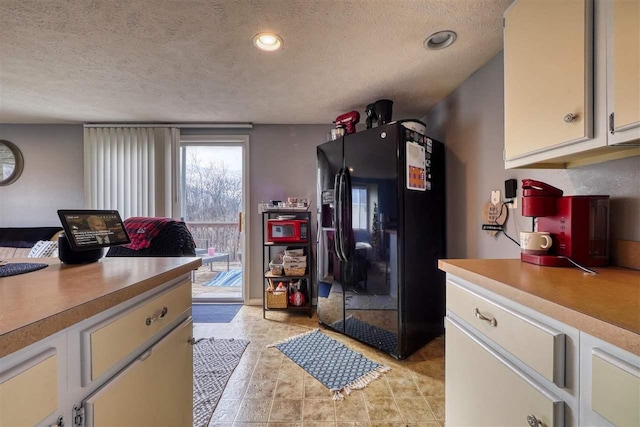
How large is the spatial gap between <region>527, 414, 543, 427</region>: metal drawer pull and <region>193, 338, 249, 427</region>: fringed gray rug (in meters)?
1.50

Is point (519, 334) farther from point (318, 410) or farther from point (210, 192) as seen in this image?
point (210, 192)

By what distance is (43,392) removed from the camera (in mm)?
513

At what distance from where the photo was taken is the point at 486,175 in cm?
183

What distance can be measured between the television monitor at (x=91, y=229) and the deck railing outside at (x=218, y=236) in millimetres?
2343

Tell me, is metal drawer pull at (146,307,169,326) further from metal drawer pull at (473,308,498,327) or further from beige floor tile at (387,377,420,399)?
beige floor tile at (387,377,420,399)

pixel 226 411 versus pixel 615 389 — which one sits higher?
pixel 615 389

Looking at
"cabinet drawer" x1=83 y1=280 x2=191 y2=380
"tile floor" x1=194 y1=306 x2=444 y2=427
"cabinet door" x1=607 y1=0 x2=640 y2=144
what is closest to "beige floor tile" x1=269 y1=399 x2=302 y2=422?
"tile floor" x1=194 y1=306 x2=444 y2=427

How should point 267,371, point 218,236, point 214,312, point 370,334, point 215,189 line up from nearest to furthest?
1. point 267,371
2. point 370,334
3. point 214,312
4. point 215,189
5. point 218,236

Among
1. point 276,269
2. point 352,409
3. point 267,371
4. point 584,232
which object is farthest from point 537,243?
point 276,269

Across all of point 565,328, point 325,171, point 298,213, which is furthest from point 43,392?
point 298,213

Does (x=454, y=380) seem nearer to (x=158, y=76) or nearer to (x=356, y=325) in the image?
(x=356, y=325)

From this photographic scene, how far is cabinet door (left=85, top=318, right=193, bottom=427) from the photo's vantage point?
2.21 feet

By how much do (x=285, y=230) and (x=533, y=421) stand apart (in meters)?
2.32

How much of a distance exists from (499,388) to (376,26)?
178cm
